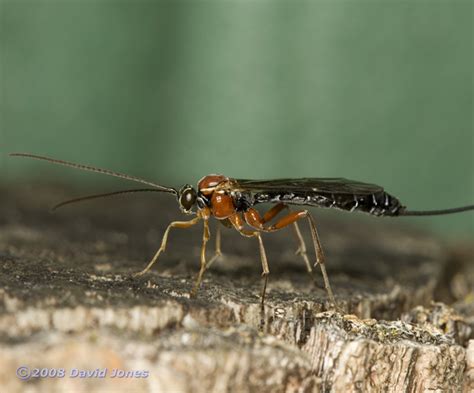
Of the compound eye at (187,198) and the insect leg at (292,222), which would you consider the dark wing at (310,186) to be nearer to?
the insect leg at (292,222)

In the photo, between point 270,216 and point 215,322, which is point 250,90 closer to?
point 270,216

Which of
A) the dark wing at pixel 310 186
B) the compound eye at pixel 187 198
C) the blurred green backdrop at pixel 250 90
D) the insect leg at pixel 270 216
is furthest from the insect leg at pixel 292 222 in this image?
the blurred green backdrop at pixel 250 90

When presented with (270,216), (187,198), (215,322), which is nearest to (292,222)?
(270,216)

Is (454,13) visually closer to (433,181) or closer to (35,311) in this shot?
(433,181)

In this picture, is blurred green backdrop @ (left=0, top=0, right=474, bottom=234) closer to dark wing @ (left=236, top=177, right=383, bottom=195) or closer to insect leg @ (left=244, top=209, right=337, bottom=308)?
dark wing @ (left=236, top=177, right=383, bottom=195)

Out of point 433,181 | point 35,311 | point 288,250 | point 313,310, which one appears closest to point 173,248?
point 288,250
